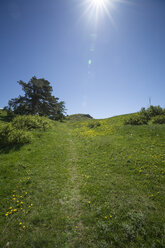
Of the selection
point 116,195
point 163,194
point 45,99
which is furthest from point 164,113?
point 45,99

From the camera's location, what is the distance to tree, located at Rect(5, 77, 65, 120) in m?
32.8

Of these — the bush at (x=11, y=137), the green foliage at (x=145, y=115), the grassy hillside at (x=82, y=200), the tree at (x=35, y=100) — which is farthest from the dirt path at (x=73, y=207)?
the tree at (x=35, y=100)

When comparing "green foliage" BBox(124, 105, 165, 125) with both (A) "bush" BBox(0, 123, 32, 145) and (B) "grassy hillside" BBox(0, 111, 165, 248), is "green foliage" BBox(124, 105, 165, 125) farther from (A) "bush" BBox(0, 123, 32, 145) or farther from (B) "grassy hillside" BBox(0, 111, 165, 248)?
(A) "bush" BBox(0, 123, 32, 145)

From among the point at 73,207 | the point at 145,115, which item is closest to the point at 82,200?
the point at 73,207

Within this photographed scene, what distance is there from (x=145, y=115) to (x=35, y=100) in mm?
32511

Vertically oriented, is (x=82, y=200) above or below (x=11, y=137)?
below

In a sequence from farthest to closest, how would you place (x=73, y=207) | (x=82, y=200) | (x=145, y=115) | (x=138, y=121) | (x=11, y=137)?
(x=145, y=115), (x=138, y=121), (x=11, y=137), (x=82, y=200), (x=73, y=207)

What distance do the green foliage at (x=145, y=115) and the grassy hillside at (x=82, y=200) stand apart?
12.9 metres

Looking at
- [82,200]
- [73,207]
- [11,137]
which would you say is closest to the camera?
[73,207]

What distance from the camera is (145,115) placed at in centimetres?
2614

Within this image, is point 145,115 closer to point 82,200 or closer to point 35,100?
point 82,200

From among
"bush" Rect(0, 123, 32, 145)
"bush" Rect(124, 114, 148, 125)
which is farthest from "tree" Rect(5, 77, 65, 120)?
"bush" Rect(124, 114, 148, 125)

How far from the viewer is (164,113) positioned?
24625mm

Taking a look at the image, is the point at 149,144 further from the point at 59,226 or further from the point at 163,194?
the point at 59,226
